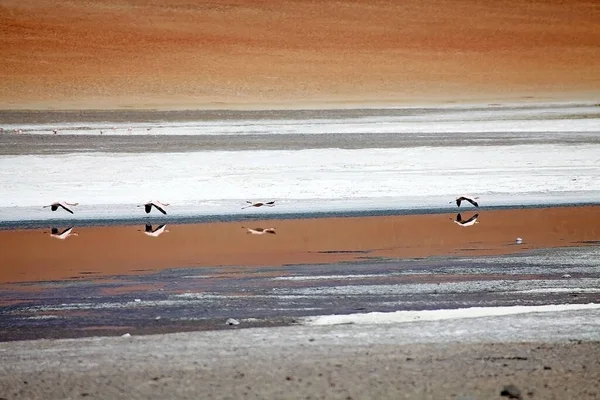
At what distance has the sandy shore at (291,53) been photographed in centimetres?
2856

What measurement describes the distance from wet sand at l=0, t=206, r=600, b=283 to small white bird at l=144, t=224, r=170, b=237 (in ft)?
0.27

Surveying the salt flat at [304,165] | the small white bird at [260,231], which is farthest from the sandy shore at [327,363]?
the salt flat at [304,165]

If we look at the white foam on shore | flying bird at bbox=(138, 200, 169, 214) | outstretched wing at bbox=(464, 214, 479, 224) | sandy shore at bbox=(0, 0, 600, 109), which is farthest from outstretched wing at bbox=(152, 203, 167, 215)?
sandy shore at bbox=(0, 0, 600, 109)

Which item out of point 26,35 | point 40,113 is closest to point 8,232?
point 40,113

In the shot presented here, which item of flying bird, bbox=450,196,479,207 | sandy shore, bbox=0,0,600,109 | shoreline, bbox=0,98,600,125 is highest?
sandy shore, bbox=0,0,600,109

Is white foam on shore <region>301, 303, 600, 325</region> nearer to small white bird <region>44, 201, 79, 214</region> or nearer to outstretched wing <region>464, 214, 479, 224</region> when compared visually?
outstretched wing <region>464, 214, 479, 224</region>

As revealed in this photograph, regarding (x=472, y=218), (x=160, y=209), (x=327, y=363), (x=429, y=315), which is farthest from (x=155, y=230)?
(x=327, y=363)

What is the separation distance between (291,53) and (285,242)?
23981 millimetres

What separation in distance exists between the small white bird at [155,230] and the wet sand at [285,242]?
0.27 ft

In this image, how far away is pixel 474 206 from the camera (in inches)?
481

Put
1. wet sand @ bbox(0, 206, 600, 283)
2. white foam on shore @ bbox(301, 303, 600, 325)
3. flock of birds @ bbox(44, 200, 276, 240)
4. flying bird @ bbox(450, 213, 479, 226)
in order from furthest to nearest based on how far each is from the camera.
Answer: flying bird @ bbox(450, 213, 479, 226) → flock of birds @ bbox(44, 200, 276, 240) → wet sand @ bbox(0, 206, 600, 283) → white foam on shore @ bbox(301, 303, 600, 325)

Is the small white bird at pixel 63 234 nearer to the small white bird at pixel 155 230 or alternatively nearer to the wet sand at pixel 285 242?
the wet sand at pixel 285 242

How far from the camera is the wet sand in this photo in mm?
8867

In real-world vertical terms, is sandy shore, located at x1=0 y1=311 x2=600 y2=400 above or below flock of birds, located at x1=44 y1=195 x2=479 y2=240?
below
